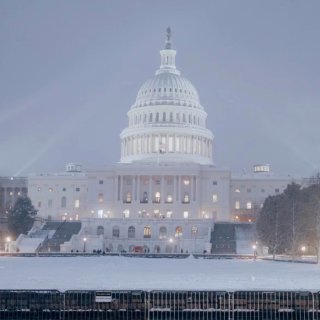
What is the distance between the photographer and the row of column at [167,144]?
159875mm

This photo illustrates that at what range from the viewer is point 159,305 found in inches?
1339

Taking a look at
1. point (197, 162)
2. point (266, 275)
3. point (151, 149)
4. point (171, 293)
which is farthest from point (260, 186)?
point (171, 293)

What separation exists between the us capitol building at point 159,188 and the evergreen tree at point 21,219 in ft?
26.9

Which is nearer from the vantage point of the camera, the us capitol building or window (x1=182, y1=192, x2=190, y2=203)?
the us capitol building

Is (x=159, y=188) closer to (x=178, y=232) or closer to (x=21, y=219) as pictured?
(x=178, y=232)

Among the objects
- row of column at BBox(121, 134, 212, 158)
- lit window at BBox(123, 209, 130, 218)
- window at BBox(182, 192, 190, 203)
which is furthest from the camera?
row of column at BBox(121, 134, 212, 158)

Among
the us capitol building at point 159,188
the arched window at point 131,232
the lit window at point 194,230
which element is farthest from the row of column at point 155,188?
the arched window at point 131,232

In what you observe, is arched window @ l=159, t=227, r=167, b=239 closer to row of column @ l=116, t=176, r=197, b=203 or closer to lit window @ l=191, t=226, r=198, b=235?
lit window @ l=191, t=226, r=198, b=235

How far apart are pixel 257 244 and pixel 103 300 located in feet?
252

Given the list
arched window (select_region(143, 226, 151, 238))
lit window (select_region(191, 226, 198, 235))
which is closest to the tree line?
lit window (select_region(191, 226, 198, 235))

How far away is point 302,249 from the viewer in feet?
324

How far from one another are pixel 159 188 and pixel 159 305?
110 m

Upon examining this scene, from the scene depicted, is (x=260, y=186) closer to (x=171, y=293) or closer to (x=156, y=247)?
(x=156, y=247)

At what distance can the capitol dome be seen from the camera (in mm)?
160000
